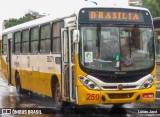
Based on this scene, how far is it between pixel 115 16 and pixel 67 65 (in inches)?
74.8

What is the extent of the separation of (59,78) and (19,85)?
6.03m

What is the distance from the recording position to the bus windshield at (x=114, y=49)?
11492 millimetres

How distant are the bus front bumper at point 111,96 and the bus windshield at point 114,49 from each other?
1.94 feet

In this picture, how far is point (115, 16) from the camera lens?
39.1 ft

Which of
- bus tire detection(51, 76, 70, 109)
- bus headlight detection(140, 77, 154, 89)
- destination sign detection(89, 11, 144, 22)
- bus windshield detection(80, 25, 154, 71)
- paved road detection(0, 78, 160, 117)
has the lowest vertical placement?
paved road detection(0, 78, 160, 117)

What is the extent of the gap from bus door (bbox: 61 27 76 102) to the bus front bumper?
54cm

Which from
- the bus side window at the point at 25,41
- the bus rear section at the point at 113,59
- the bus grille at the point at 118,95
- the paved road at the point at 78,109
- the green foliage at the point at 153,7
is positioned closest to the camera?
the bus rear section at the point at 113,59

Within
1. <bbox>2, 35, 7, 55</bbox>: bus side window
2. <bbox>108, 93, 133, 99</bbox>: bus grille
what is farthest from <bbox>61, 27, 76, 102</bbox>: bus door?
<bbox>2, 35, 7, 55</bbox>: bus side window

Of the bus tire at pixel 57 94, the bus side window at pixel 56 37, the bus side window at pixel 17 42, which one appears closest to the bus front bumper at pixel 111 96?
the bus tire at pixel 57 94

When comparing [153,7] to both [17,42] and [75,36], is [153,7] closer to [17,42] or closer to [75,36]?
[17,42]

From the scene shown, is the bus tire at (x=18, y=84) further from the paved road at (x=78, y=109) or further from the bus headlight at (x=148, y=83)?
the bus headlight at (x=148, y=83)

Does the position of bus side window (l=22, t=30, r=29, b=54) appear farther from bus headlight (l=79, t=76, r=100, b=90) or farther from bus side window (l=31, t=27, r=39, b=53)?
bus headlight (l=79, t=76, r=100, b=90)

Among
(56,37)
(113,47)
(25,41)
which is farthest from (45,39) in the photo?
(113,47)

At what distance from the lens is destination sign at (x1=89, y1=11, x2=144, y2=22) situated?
11781mm
